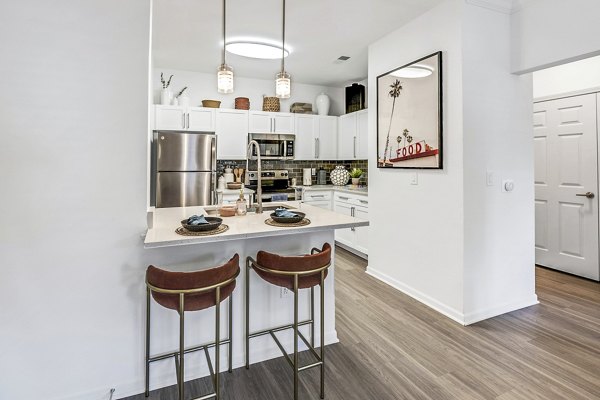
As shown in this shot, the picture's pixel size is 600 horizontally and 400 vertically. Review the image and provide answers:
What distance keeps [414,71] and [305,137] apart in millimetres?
2467

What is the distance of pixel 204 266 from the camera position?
1930 mm

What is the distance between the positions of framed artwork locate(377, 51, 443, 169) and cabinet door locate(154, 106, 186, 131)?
265 cm

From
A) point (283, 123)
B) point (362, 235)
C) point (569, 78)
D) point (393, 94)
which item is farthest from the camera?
point (283, 123)

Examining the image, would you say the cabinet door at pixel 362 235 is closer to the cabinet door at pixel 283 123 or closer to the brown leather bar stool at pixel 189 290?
the cabinet door at pixel 283 123

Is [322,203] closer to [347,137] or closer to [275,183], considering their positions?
[275,183]

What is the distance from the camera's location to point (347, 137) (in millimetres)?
5172

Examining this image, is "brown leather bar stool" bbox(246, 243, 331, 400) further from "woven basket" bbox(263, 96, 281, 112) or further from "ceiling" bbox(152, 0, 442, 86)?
"woven basket" bbox(263, 96, 281, 112)

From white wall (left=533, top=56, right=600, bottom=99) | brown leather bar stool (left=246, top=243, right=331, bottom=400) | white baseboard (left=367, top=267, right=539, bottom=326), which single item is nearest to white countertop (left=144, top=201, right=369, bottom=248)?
brown leather bar stool (left=246, top=243, right=331, bottom=400)

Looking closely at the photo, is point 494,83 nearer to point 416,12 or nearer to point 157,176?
point 416,12

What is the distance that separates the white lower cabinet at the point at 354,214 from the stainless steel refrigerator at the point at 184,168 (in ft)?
6.08

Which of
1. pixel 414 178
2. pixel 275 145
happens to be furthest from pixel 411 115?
pixel 275 145

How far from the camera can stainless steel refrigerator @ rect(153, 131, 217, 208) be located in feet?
12.6

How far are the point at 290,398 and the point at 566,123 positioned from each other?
3992 millimetres

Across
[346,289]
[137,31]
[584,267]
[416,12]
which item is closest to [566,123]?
[584,267]
